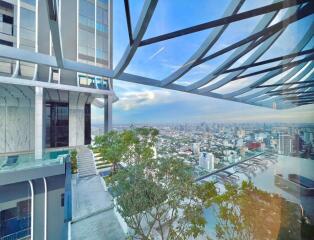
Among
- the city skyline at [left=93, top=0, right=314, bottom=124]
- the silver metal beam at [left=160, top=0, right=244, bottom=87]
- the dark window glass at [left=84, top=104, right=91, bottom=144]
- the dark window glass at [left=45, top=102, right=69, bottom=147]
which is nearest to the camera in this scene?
the city skyline at [left=93, top=0, right=314, bottom=124]

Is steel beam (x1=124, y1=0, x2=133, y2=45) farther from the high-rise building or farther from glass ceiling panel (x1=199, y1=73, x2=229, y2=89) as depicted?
glass ceiling panel (x1=199, y1=73, x2=229, y2=89)

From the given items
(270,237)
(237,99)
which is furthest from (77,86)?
(270,237)

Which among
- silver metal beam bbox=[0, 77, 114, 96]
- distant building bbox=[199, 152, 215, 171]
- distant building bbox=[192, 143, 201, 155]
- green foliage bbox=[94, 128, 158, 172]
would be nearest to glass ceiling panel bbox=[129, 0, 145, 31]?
green foliage bbox=[94, 128, 158, 172]

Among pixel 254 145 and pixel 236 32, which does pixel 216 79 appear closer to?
pixel 236 32

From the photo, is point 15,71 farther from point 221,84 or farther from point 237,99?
point 237,99

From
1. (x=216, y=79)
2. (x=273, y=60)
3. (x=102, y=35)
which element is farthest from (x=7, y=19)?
(x=273, y=60)
